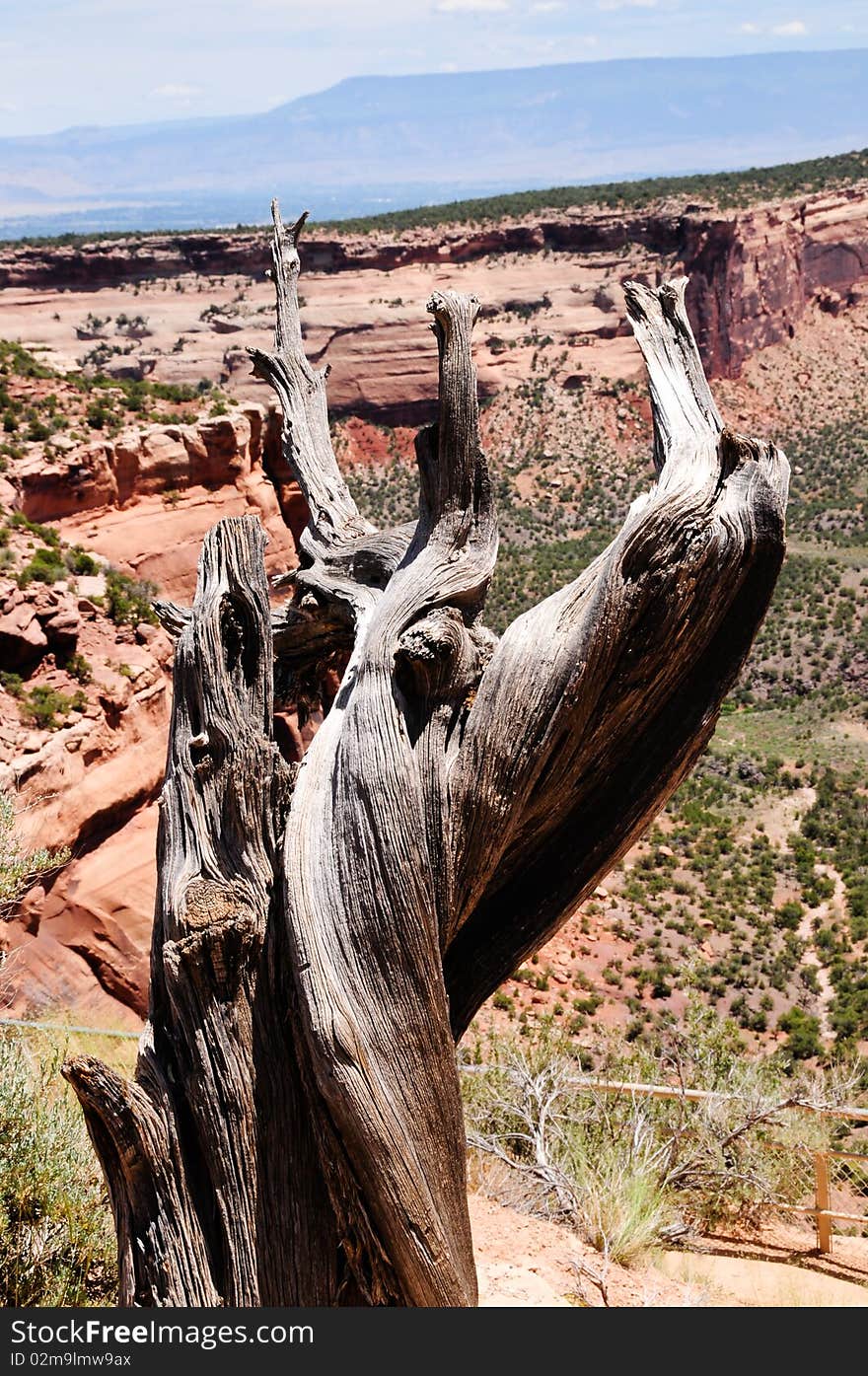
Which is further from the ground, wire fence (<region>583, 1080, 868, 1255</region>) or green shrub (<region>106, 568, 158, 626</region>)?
green shrub (<region>106, 568, 158, 626</region>)

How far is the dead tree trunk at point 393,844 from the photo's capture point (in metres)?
3.45

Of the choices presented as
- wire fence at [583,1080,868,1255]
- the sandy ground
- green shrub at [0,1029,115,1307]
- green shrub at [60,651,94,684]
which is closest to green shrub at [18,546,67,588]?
green shrub at [60,651,94,684]

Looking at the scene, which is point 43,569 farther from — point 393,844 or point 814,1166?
point 393,844

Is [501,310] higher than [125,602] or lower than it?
higher

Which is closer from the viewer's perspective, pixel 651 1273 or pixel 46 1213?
pixel 46 1213

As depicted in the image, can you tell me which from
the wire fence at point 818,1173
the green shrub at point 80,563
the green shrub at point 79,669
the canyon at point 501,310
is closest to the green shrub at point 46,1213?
the wire fence at point 818,1173

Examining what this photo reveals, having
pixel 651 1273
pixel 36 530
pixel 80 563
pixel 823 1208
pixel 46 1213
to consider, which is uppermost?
pixel 36 530

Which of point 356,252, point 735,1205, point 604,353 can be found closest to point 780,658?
point 735,1205

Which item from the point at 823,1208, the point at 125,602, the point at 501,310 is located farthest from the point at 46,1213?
the point at 501,310

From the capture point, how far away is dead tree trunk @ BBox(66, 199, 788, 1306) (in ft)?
11.3

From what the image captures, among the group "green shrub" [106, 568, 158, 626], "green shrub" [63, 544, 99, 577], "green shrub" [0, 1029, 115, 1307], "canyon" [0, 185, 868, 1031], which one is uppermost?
"canyon" [0, 185, 868, 1031]

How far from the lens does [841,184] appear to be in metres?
72.5

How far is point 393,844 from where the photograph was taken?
349 centimetres

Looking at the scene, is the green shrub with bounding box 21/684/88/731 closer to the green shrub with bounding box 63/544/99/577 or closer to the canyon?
the green shrub with bounding box 63/544/99/577
